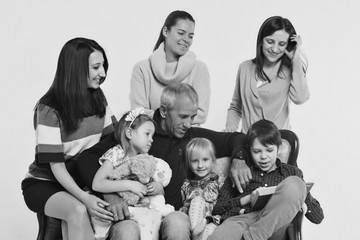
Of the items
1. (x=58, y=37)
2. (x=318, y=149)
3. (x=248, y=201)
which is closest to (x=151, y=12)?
(x=58, y=37)

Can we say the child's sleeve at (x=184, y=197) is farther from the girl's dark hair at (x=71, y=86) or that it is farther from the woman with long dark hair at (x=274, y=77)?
the woman with long dark hair at (x=274, y=77)

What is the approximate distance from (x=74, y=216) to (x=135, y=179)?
0.36m

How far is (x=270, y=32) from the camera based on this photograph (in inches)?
184

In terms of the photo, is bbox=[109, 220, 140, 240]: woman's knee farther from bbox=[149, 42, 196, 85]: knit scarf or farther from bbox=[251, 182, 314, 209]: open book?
bbox=[149, 42, 196, 85]: knit scarf

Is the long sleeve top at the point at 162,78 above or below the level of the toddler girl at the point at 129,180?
above

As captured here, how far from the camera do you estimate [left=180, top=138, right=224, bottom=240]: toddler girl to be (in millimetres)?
3842

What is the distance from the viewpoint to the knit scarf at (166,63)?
15.8ft

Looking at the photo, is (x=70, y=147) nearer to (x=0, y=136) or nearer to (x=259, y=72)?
(x=259, y=72)

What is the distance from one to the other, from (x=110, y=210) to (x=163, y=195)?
1.12 feet

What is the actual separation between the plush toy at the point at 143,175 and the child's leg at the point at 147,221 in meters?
0.04

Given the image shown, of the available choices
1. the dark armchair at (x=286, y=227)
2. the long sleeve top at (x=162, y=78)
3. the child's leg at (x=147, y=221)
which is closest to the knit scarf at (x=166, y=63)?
the long sleeve top at (x=162, y=78)

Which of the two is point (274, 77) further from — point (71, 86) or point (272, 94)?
point (71, 86)

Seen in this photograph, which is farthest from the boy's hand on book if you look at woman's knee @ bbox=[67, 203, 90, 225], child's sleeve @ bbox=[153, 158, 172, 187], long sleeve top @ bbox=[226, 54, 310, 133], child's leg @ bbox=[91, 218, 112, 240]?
long sleeve top @ bbox=[226, 54, 310, 133]

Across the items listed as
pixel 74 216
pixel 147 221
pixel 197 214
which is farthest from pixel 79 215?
pixel 197 214
